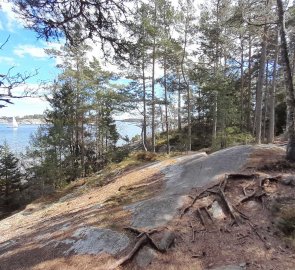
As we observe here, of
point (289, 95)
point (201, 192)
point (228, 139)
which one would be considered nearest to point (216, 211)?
point (201, 192)

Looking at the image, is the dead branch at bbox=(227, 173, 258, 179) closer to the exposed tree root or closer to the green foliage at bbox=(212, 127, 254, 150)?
the exposed tree root

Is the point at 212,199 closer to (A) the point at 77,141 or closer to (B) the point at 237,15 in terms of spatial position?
(B) the point at 237,15

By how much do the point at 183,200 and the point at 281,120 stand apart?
903 inches

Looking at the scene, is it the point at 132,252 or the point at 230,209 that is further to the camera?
the point at 230,209

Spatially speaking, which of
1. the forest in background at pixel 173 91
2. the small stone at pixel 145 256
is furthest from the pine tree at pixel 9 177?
the small stone at pixel 145 256

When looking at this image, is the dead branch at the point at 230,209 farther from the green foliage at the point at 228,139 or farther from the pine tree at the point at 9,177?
the pine tree at the point at 9,177

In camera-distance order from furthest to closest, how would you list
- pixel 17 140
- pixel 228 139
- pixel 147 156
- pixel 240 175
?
1. pixel 17 140
2. pixel 147 156
3. pixel 228 139
4. pixel 240 175

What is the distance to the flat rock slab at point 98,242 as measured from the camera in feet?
16.4

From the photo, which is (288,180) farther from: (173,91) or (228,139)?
(173,91)

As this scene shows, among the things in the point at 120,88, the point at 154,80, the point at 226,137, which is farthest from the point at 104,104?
the point at 226,137

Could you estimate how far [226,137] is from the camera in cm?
1423

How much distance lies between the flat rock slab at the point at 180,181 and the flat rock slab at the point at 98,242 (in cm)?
46

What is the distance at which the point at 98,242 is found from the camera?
5.27m

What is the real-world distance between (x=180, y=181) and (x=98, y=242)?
3.03m
